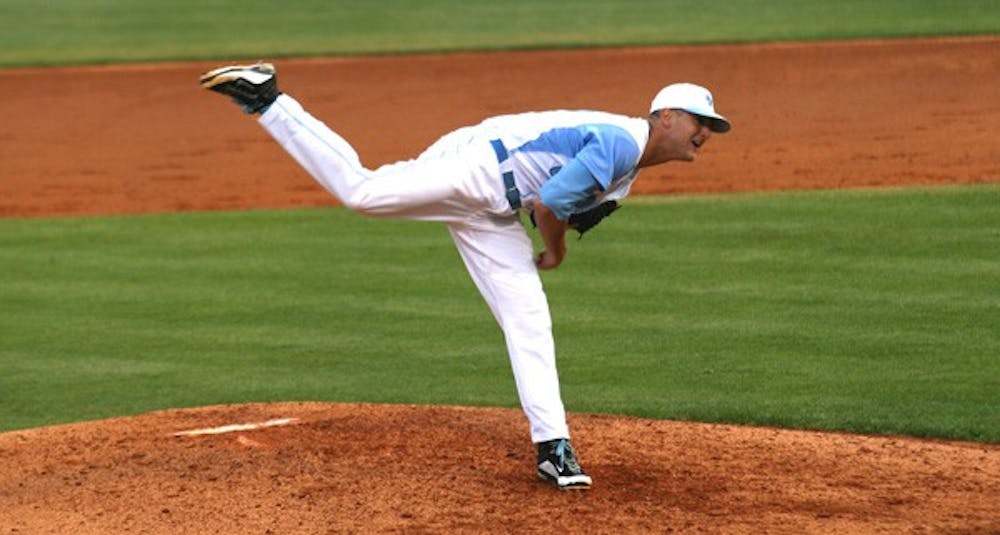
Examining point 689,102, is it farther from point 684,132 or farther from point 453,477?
point 453,477

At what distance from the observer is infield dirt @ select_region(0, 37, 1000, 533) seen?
6.52m

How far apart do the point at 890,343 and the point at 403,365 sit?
2.45 metres

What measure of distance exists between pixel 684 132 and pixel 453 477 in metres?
1.53

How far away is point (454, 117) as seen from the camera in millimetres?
17406

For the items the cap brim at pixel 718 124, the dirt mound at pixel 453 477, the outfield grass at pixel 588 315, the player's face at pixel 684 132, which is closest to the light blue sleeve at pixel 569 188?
the player's face at pixel 684 132

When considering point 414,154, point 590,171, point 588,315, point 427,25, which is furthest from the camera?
point 427,25

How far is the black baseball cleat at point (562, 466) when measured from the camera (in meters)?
6.69

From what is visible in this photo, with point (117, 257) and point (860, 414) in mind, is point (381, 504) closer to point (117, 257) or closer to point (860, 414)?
point (860, 414)

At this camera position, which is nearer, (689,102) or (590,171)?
(590,171)

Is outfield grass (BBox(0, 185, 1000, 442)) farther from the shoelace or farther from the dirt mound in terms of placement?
the shoelace

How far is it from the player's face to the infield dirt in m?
1.23

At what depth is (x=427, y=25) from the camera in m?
24.4

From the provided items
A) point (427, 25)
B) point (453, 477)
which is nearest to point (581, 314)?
point (453, 477)

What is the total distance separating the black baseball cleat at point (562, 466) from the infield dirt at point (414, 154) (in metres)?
0.06
